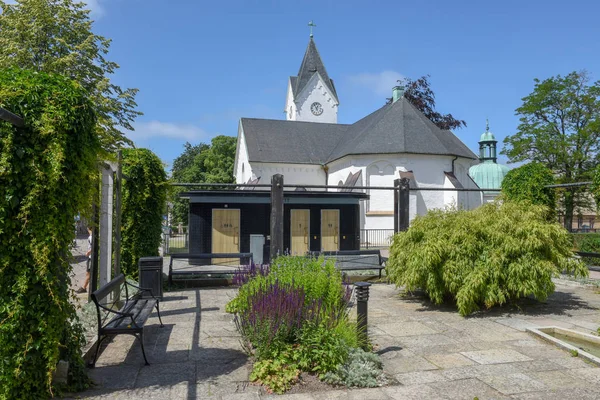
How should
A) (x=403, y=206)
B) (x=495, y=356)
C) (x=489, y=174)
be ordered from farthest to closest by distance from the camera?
(x=489, y=174), (x=403, y=206), (x=495, y=356)

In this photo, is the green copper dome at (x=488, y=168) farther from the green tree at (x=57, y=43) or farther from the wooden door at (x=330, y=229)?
the green tree at (x=57, y=43)

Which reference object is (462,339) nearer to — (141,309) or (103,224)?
(141,309)

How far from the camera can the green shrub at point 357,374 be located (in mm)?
4512

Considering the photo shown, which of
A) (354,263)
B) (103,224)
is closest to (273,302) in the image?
(103,224)

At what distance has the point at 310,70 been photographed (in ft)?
165

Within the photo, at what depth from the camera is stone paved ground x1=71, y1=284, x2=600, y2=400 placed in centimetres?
435

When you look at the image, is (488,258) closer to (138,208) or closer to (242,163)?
(138,208)

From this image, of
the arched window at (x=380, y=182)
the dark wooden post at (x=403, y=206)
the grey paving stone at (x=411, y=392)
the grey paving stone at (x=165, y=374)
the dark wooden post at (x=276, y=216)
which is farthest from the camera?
the arched window at (x=380, y=182)

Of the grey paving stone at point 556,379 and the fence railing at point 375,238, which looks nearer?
the grey paving stone at point 556,379

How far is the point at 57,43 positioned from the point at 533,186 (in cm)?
2240

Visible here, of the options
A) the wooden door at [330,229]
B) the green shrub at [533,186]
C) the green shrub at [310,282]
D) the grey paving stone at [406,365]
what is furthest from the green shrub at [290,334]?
the wooden door at [330,229]

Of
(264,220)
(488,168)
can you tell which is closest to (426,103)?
(488,168)

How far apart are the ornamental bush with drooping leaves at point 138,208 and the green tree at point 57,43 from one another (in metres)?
11.3

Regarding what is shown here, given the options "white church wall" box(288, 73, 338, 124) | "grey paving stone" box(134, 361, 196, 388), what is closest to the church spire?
"white church wall" box(288, 73, 338, 124)
